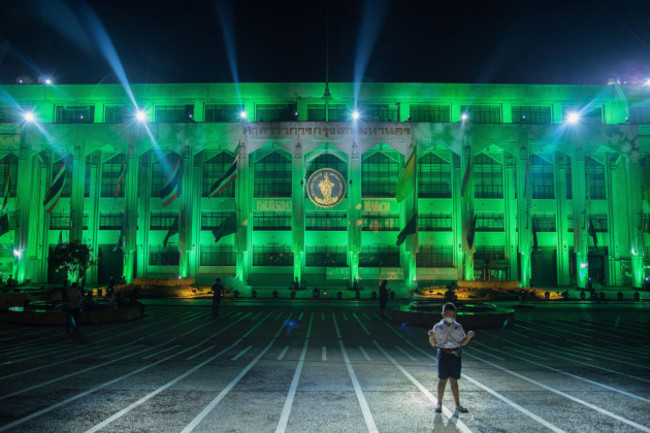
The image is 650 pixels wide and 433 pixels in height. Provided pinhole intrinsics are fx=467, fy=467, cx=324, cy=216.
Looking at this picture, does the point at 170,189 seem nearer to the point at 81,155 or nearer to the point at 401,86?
the point at 81,155

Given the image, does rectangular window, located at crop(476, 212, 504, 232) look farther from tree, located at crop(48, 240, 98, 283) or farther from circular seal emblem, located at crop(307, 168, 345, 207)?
tree, located at crop(48, 240, 98, 283)

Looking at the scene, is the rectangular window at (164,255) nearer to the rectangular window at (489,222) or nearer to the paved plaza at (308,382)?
the paved plaza at (308,382)

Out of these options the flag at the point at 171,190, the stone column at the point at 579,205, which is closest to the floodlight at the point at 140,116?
the flag at the point at 171,190

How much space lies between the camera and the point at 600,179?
49.1 meters

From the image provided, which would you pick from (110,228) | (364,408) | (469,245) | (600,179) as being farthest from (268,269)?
(364,408)

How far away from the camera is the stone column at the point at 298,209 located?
149ft

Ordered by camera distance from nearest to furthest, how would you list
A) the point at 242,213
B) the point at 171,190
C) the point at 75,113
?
1. the point at 171,190
2. the point at 242,213
3. the point at 75,113

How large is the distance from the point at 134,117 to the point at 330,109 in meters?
20.1

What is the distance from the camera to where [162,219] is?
4847 cm

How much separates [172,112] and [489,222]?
3559 cm

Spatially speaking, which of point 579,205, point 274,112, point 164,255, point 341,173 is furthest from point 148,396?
point 579,205

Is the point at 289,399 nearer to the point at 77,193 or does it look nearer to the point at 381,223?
the point at 381,223

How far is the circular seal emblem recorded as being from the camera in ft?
152

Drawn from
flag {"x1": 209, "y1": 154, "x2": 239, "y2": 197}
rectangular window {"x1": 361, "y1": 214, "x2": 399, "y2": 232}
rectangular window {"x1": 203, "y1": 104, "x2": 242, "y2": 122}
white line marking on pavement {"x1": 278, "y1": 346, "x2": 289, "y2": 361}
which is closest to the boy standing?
white line marking on pavement {"x1": 278, "y1": 346, "x2": 289, "y2": 361}
